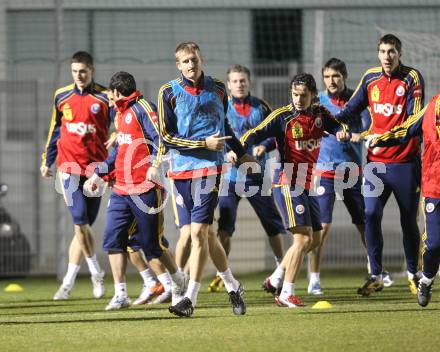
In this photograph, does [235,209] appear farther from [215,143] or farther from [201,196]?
[215,143]

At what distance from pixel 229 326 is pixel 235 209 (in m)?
3.82

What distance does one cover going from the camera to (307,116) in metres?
10.4

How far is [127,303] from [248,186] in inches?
90.4

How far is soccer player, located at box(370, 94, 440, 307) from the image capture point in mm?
9102

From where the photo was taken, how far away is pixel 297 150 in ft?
34.2

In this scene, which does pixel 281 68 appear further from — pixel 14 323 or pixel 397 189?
pixel 14 323

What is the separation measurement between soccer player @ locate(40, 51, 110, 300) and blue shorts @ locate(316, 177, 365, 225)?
7.56 ft

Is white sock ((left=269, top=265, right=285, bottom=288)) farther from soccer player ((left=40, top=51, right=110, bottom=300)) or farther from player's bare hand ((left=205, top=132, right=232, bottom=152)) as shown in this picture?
player's bare hand ((left=205, top=132, right=232, bottom=152))

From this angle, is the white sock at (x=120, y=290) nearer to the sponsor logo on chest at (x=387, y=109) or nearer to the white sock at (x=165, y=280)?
the white sock at (x=165, y=280)

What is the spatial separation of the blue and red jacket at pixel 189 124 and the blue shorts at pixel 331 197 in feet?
9.87

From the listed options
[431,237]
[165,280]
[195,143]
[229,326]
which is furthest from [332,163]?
[229,326]

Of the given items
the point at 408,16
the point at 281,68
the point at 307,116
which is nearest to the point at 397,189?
the point at 307,116

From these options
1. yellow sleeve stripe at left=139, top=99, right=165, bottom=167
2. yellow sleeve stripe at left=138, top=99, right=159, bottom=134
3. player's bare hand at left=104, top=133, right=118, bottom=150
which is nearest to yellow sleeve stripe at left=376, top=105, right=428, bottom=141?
yellow sleeve stripe at left=139, top=99, right=165, bottom=167

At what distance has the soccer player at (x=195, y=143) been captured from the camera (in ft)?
30.1
